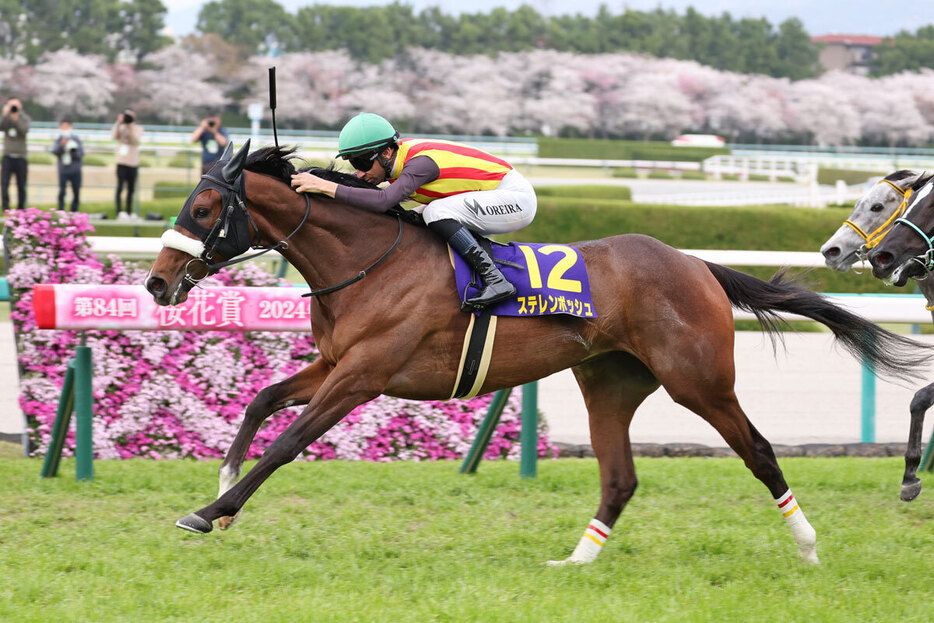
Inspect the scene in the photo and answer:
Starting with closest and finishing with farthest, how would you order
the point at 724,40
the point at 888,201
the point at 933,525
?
the point at 933,525, the point at 888,201, the point at 724,40

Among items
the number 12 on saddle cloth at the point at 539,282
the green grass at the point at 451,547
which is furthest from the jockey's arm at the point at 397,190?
the green grass at the point at 451,547

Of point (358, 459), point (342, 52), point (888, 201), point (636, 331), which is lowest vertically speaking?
point (358, 459)

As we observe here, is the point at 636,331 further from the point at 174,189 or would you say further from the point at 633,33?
the point at 633,33

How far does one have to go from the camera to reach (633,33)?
225 feet

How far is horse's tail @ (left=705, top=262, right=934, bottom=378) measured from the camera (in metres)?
4.79

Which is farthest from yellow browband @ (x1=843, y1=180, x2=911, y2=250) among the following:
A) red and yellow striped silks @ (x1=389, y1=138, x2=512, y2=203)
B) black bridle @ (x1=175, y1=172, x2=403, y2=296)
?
black bridle @ (x1=175, y1=172, x2=403, y2=296)

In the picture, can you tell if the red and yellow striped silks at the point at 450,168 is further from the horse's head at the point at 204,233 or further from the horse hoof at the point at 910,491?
the horse hoof at the point at 910,491

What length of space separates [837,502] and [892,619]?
1765 mm

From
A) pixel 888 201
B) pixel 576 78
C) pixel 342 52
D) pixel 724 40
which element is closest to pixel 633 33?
pixel 724 40

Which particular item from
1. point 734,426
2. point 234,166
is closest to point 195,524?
point 234,166

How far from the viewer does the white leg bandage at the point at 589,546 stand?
4.41m

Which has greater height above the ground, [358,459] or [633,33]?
[633,33]

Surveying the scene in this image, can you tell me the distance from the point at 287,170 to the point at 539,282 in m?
1.08

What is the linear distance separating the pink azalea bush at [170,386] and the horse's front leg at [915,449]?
85.5 inches
